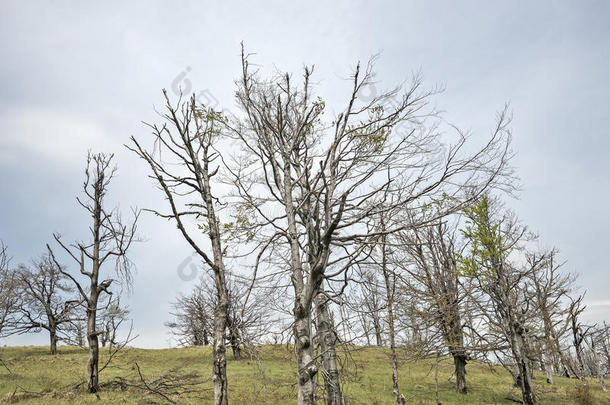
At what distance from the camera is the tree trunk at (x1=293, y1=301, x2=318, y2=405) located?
5.20 metres

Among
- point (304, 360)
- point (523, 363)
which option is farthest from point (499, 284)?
point (304, 360)

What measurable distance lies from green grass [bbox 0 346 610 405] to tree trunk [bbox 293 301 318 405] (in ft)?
7.80

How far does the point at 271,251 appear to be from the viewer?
28.5 ft

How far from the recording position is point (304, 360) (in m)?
5.39

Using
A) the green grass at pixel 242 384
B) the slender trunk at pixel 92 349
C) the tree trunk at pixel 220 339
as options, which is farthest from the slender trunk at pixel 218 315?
the slender trunk at pixel 92 349

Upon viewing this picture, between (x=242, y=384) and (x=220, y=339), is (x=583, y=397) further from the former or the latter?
(x=220, y=339)

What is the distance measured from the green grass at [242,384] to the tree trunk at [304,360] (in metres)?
2.38

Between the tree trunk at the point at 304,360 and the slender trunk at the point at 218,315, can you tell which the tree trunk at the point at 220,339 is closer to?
the slender trunk at the point at 218,315

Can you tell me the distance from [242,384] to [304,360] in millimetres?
14964

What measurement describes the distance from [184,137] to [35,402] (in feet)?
37.5

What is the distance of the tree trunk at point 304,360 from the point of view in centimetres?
520

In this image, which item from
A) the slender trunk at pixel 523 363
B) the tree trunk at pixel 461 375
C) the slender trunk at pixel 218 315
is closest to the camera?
the slender trunk at pixel 218 315

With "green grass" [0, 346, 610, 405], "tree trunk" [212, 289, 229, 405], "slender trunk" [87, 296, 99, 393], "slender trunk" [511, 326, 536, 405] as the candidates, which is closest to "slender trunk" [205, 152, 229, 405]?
"tree trunk" [212, 289, 229, 405]

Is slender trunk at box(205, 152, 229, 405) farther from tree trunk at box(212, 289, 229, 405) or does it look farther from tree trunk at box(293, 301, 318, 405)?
tree trunk at box(293, 301, 318, 405)
